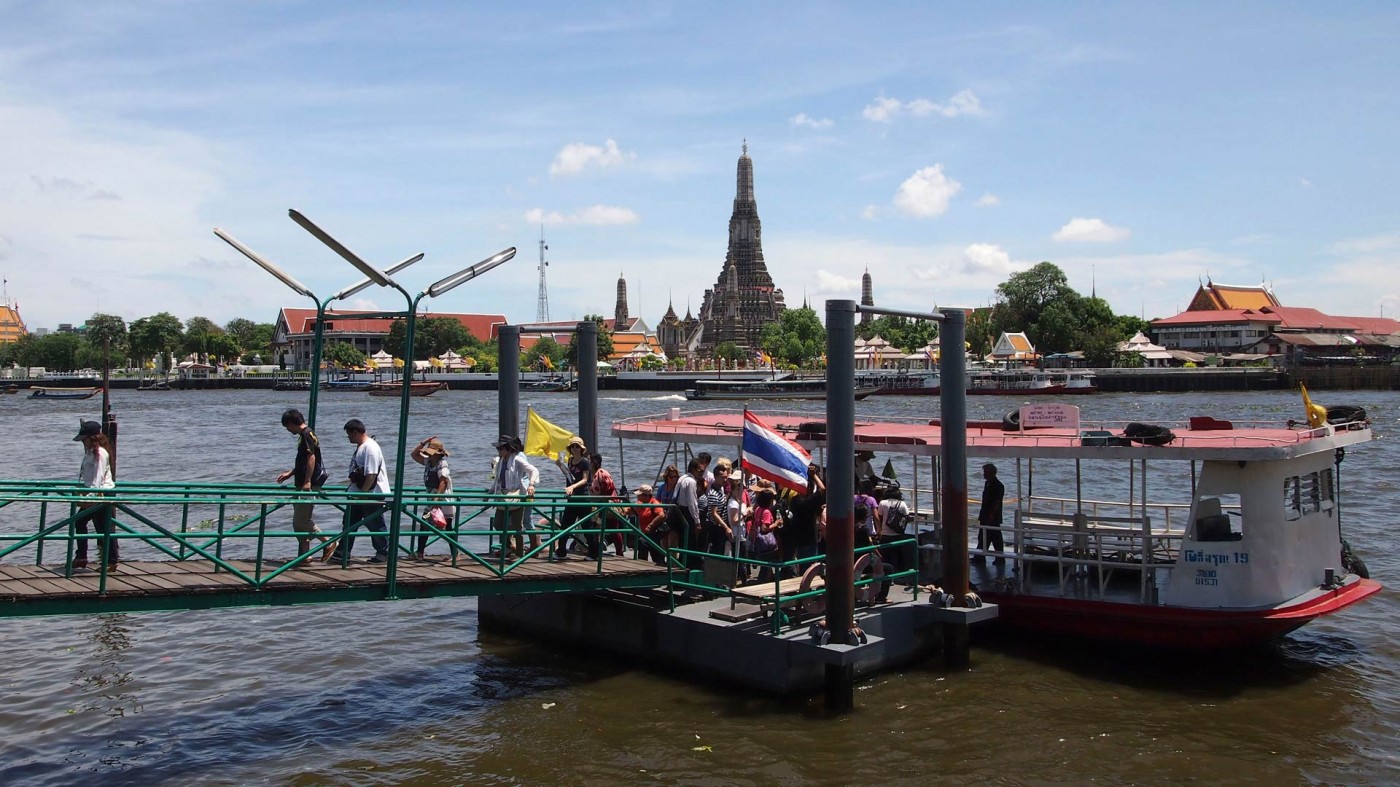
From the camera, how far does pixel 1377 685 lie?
→ 1453 centimetres

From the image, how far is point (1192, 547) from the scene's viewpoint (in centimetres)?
1430

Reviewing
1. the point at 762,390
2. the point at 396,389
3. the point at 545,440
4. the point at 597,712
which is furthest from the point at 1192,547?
the point at 396,389

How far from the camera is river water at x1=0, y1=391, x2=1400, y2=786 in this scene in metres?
11.7

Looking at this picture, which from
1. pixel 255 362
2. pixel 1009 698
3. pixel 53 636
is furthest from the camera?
pixel 255 362

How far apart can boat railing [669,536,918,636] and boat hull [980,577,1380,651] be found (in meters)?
1.79

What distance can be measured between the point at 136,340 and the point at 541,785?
181 m

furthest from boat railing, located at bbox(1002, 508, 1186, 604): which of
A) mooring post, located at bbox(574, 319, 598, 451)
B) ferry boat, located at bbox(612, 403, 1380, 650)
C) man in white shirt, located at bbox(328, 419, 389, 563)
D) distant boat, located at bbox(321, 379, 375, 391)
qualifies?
distant boat, located at bbox(321, 379, 375, 391)

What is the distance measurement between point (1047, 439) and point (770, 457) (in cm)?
441

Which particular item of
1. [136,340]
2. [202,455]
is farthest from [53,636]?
[136,340]

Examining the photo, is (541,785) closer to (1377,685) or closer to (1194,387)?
(1377,685)

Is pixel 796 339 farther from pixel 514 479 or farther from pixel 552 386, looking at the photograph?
pixel 514 479

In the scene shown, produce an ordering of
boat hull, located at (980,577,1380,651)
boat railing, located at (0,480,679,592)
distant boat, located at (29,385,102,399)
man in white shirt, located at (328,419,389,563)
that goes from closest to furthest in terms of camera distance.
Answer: boat railing, located at (0,480,679,592), man in white shirt, located at (328,419,389,563), boat hull, located at (980,577,1380,651), distant boat, located at (29,385,102,399)

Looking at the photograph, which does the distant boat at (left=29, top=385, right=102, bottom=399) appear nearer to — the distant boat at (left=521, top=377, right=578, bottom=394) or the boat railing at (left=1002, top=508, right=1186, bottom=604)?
the distant boat at (left=521, top=377, right=578, bottom=394)

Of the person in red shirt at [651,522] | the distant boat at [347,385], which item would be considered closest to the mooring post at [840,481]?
the person in red shirt at [651,522]
